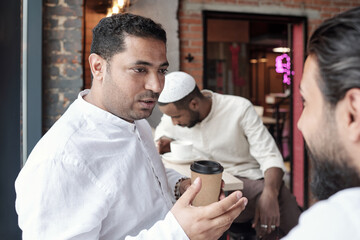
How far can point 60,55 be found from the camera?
266 cm

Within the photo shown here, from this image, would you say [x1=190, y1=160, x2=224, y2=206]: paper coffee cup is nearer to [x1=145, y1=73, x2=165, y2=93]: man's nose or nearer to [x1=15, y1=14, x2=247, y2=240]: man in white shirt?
[x1=15, y1=14, x2=247, y2=240]: man in white shirt

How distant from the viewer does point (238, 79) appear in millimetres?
9477

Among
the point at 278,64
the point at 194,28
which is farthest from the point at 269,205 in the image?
the point at 278,64

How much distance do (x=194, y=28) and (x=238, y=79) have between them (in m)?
6.18

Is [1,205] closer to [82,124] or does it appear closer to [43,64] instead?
[43,64]

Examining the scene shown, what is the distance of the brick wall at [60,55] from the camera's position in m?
2.64

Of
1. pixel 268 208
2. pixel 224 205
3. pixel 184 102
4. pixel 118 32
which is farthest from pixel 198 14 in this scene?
pixel 224 205

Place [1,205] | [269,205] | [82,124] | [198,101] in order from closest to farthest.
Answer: [82,124]
[269,205]
[1,205]
[198,101]

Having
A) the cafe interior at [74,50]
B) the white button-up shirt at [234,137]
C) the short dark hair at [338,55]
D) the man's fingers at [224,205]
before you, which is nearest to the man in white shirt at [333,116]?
the short dark hair at [338,55]

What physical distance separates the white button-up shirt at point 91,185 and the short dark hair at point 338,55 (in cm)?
58

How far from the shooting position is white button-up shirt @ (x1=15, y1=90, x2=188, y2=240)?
3.20 feet

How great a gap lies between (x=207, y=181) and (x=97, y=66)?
Answer: 0.64 metres

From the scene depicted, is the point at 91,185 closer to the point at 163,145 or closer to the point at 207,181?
the point at 207,181

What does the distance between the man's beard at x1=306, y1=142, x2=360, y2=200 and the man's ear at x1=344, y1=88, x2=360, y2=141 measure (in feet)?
0.17
